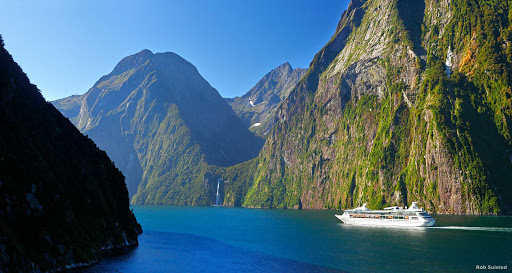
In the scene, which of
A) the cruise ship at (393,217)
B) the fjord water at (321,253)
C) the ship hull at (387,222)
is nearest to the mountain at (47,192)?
the fjord water at (321,253)

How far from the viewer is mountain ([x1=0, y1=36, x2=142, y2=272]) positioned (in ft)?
151

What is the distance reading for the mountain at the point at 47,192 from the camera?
45969 millimetres

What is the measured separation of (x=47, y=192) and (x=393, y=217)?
125 meters

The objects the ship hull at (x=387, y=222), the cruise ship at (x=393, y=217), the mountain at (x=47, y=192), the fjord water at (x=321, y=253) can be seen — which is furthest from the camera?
the cruise ship at (x=393, y=217)

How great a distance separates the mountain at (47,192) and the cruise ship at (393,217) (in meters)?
94.1

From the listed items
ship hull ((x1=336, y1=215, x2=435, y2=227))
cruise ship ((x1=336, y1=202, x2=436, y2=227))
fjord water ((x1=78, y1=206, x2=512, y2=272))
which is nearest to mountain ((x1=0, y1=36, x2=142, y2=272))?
fjord water ((x1=78, y1=206, x2=512, y2=272))

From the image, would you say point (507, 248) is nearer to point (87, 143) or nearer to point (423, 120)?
point (87, 143)

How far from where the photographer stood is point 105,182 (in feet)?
282

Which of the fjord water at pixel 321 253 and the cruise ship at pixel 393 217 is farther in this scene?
the cruise ship at pixel 393 217

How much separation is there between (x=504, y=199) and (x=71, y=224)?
592 feet

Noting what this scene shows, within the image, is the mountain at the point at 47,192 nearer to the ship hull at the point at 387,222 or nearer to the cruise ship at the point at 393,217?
the ship hull at the point at 387,222

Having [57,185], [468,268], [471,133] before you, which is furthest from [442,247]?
[471,133]

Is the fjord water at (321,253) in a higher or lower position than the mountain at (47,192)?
lower

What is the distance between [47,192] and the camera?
54625mm
